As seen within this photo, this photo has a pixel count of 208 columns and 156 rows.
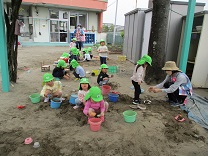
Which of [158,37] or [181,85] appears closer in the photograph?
[181,85]

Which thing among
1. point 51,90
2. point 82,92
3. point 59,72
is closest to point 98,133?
point 82,92

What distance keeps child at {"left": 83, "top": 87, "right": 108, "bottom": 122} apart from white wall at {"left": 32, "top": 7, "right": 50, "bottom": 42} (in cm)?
1717

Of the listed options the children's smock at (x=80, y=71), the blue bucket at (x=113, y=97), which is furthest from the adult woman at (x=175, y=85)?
the children's smock at (x=80, y=71)

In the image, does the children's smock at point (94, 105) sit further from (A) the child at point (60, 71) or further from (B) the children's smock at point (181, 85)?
(A) the child at point (60, 71)

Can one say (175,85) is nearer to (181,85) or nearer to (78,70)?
(181,85)

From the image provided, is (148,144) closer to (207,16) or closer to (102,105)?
(102,105)

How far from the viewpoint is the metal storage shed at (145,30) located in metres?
7.55

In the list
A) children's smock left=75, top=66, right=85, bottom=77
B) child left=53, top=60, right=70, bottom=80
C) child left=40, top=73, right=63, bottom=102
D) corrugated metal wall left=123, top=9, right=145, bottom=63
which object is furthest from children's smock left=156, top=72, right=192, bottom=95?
corrugated metal wall left=123, top=9, right=145, bottom=63

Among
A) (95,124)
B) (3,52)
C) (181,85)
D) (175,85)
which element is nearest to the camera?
(95,124)

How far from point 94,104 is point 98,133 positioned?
0.58m

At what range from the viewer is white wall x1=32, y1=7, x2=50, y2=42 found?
18.3 metres

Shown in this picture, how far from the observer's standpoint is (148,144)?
2.95 metres

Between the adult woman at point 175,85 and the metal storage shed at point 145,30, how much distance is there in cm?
367

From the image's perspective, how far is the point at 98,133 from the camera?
3.20 meters
